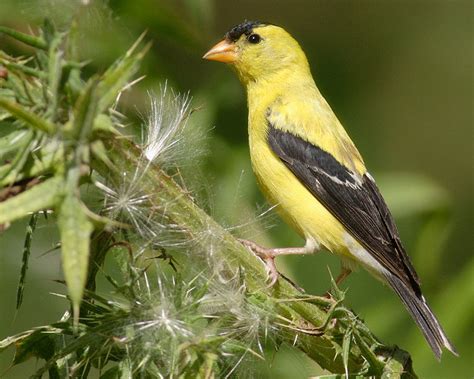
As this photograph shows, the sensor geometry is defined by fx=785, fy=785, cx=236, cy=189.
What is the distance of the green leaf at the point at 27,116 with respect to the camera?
3.82ft

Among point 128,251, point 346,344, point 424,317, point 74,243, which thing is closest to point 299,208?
point 424,317

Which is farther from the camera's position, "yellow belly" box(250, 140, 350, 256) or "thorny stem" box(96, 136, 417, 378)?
"yellow belly" box(250, 140, 350, 256)

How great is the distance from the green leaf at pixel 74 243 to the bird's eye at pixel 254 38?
2.95 meters

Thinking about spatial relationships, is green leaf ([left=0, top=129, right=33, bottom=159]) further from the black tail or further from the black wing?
the black wing

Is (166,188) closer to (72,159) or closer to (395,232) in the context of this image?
(72,159)

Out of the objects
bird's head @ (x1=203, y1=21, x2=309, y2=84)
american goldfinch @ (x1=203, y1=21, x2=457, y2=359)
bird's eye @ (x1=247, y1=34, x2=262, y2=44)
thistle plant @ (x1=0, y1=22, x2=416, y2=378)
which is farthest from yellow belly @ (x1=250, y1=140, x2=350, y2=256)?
thistle plant @ (x1=0, y1=22, x2=416, y2=378)

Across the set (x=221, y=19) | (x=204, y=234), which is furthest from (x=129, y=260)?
(x=221, y=19)

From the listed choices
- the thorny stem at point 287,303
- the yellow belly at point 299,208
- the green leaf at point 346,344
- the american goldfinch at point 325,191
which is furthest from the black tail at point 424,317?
the green leaf at point 346,344

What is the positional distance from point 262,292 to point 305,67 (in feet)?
8.05

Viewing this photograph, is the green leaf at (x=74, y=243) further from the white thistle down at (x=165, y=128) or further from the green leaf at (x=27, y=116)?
the white thistle down at (x=165, y=128)

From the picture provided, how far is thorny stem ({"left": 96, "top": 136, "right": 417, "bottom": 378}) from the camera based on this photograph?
145cm

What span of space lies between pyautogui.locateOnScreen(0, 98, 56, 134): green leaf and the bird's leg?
66 cm

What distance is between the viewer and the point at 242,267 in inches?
63.0

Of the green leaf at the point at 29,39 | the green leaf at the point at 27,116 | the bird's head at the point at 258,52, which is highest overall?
the green leaf at the point at 29,39
